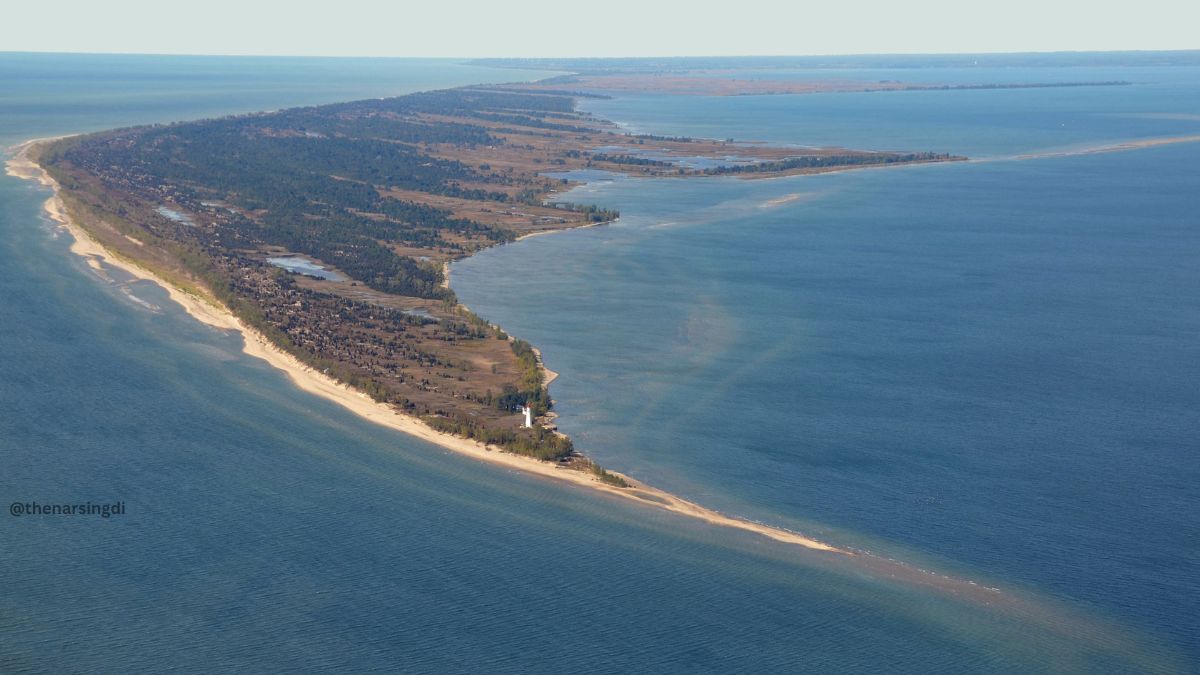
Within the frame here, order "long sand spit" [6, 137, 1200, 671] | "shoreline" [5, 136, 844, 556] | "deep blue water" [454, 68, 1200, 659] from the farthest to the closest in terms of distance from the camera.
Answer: "shoreline" [5, 136, 844, 556] → "deep blue water" [454, 68, 1200, 659] → "long sand spit" [6, 137, 1200, 671]

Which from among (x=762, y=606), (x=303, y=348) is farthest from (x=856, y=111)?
(x=762, y=606)

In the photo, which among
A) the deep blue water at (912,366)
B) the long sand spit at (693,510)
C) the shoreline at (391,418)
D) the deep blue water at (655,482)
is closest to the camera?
the deep blue water at (655,482)

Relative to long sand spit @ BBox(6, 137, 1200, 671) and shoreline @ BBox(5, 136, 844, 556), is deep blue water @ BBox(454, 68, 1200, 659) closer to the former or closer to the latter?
long sand spit @ BBox(6, 137, 1200, 671)

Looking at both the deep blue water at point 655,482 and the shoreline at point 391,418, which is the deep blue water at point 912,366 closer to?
the deep blue water at point 655,482

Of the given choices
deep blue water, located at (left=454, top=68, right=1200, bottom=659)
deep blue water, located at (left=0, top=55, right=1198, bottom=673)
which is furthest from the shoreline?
deep blue water, located at (left=454, top=68, right=1200, bottom=659)

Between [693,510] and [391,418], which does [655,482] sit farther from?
[391,418]

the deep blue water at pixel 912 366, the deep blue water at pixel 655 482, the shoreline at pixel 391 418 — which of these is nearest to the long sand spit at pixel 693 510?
the shoreline at pixel 391 418

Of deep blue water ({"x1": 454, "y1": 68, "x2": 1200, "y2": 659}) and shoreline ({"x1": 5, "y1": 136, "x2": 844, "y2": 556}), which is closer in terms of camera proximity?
deep blue water ({"x1": 454, "y1": 68, "x2": 1200, "y2": 659})
